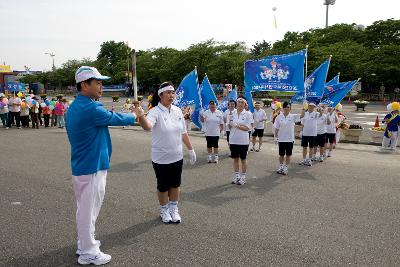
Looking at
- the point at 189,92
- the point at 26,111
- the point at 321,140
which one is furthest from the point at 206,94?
the point at 26,111

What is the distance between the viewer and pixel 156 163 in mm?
4855

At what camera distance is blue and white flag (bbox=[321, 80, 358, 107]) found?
10.1m

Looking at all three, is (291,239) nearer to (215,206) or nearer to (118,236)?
(215,206)

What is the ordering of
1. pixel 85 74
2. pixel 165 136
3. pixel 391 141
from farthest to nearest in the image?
pixel 391 141 < pixel 165 136 < pixel 85 74

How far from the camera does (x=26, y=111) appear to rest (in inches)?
711

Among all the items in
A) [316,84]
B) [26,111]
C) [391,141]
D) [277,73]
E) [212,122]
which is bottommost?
[391,141]

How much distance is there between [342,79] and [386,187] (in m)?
35.2

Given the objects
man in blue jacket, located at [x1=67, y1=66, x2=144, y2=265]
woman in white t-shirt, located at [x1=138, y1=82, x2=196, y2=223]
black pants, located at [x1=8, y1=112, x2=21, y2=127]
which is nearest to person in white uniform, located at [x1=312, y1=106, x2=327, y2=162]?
woman in white t-shirt, located at [x1=138, y1=82, x2=196, y2=223]

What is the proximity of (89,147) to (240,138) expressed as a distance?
399cm

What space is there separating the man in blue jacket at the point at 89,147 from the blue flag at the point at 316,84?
6.69m

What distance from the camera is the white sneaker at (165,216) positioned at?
16.2 ft

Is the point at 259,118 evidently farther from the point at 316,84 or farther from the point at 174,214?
the point at 174,214

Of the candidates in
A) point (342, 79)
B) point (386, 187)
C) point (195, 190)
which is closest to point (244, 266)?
point (195, 190)

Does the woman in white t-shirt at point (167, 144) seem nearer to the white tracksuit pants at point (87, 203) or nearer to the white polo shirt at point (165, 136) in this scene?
the white polo shirt at point (165, 136)
